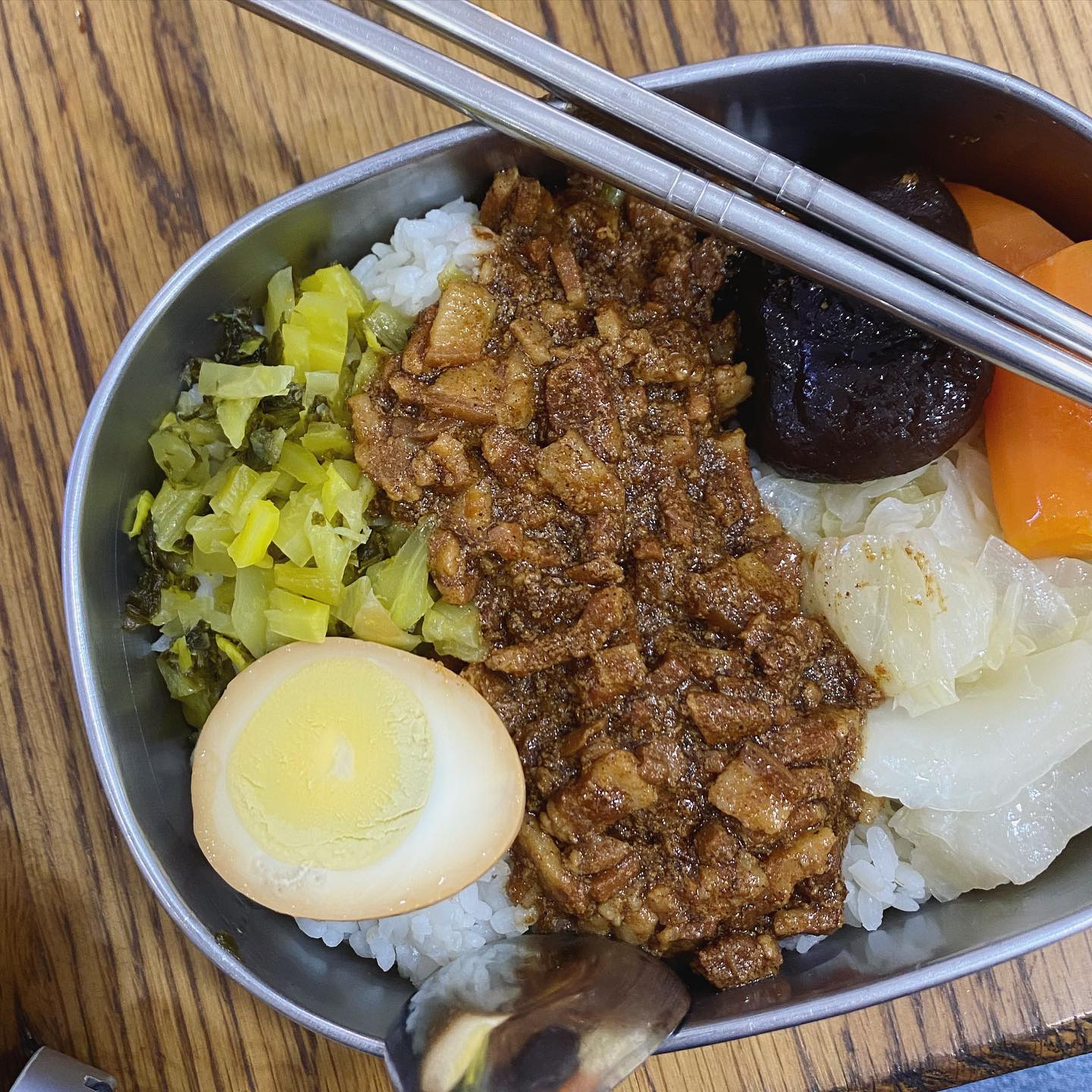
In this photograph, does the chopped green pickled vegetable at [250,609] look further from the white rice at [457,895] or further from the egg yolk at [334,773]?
the white rice at [457,895]

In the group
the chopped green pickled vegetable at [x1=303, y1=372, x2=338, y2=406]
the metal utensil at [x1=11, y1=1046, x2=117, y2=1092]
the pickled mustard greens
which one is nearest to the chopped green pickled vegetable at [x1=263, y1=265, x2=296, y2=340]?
the pickled mustard greens

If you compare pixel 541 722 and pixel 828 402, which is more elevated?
pixel 828 402

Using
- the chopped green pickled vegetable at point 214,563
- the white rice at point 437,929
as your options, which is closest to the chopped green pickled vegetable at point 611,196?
the chopped green pickled vegetable at point 214,563

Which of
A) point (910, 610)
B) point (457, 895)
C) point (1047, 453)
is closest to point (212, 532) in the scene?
point (457, 895)

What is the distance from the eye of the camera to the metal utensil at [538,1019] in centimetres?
119

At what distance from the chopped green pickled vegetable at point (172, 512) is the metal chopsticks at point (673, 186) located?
71cm

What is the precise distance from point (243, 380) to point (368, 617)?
429 millimetres

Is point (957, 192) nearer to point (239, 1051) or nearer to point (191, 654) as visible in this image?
point (191, 654)

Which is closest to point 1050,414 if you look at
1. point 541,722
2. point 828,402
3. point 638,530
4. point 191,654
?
point 828,402

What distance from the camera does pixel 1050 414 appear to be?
1.48m

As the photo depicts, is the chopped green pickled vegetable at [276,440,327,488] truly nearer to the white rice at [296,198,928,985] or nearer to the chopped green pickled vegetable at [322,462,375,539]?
the chopped green pickled vegetable at [322,462,375,539]

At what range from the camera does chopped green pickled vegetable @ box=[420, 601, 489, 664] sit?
1.48 metres

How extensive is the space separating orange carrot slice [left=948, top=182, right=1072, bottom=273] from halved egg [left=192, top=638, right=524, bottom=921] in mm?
1167

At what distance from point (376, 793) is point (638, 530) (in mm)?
581
